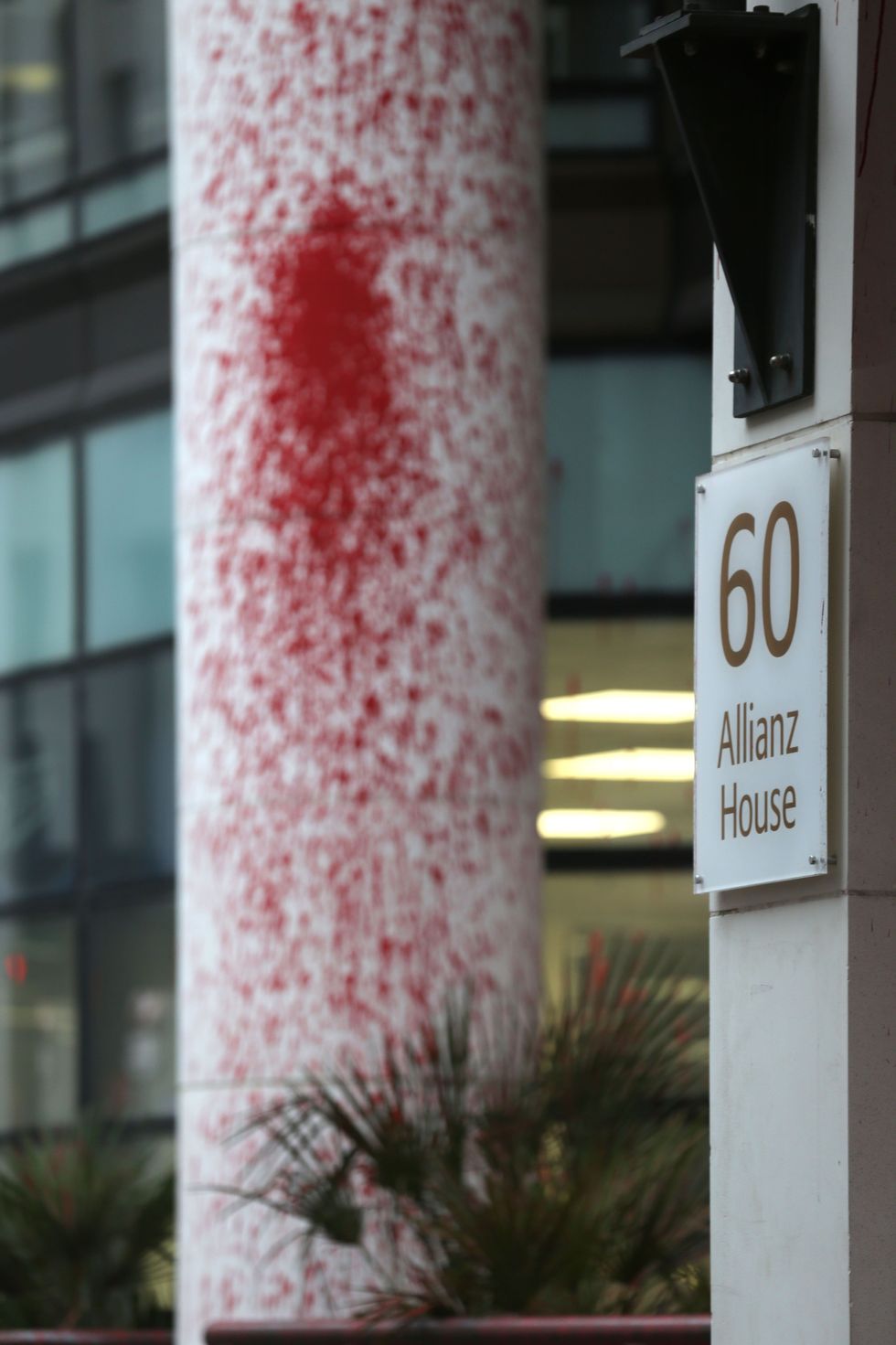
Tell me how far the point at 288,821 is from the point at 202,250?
204cm

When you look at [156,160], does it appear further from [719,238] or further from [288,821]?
[719,238]

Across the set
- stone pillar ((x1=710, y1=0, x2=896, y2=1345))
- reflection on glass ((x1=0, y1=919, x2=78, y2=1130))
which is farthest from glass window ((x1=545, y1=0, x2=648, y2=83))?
stone pillar ((x1=710, y1=0, x2=896, y2=1345))

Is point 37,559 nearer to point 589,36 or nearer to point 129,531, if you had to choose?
point 129,531

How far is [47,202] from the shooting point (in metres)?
14.7

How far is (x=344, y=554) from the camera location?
Answer: 8.84 meters

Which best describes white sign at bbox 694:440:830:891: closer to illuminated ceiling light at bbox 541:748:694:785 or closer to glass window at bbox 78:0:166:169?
illuminated ceiling light at bbox 541:748:694:785

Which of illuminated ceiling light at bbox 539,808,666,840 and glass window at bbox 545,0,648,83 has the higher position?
glass window at bbox 545,0,648,83

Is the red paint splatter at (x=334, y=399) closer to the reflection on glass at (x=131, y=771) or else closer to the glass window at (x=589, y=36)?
the glass window at (x=589, y=36)

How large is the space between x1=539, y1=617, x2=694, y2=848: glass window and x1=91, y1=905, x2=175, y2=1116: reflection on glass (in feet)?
7.56

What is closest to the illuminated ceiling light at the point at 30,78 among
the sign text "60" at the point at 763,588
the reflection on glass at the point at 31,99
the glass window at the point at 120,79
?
the reflection on glass at the point at 31,99

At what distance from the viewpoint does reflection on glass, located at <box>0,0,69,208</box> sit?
1473cm

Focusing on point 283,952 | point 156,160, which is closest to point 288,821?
point 283,952

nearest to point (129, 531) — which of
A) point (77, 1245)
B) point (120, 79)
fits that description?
point (120, 79)

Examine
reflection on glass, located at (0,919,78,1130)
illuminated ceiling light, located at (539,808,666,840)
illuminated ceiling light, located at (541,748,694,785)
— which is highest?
illuminated ceiling light, located at (541,748,694,785)
